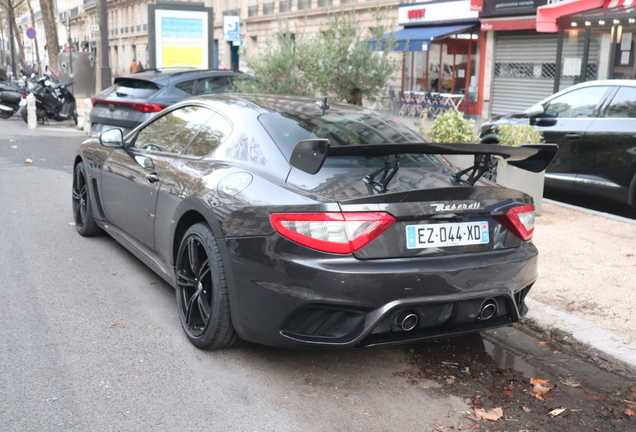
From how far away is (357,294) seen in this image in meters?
3.35

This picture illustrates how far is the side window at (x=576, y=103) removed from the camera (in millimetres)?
8641

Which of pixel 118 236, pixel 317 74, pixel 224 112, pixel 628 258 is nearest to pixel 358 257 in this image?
pixel 224 112

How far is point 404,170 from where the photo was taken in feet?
12.5

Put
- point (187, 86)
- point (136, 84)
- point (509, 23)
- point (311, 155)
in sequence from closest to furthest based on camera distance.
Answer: point (311, 155), point (187, 86), point (136, 84), point (509, 23)

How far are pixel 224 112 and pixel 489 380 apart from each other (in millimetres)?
2268

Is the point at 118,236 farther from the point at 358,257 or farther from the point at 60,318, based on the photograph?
the point at 358,257

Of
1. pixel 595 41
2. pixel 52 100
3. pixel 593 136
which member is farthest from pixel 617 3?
pixel 52 100

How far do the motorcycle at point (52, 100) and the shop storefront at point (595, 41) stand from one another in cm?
1233

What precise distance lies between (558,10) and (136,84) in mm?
11307

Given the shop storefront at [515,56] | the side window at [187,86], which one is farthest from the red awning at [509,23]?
the side window at [187,86]

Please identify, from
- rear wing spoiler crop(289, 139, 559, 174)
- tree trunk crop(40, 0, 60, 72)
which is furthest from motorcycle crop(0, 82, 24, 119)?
rear wing spoiler crop(289, 139, 559, 174)

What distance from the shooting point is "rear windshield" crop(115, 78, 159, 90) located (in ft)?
36.4

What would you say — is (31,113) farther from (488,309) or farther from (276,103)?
(488,309)

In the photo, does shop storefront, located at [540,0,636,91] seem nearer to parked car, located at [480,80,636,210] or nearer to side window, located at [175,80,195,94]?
parked car, located at [480,80,636,210]
